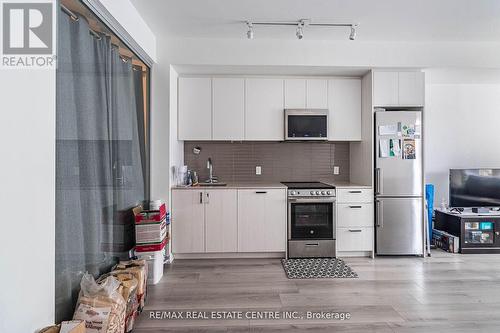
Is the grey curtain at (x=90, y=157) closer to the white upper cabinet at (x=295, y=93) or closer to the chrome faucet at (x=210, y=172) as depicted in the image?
the chrome faucet at (x=210, y=172)

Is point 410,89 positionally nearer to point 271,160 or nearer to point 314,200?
point 314,200

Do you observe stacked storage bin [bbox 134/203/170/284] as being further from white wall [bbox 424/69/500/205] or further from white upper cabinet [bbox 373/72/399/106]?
white wall [bbox 424/69/500/205]

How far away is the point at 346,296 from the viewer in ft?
9.37

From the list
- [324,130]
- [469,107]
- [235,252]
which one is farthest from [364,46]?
[235,252]

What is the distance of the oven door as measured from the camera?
3.93 meters

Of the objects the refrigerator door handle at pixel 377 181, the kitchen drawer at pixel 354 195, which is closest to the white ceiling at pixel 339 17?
the refrigerator door handle at pixel 377 181

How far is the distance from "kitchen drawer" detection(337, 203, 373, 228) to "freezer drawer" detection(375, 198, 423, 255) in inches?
4.5

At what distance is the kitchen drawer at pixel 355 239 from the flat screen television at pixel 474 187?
142cm

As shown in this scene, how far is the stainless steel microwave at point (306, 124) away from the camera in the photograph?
413 cm

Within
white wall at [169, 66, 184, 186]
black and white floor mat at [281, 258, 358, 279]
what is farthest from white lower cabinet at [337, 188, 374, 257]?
white wall at [169, 66, 184, 186]

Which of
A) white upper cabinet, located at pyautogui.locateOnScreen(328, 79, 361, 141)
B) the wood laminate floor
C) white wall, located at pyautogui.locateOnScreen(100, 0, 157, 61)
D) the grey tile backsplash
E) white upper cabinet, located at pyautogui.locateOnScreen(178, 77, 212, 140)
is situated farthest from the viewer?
the grey tile backsplash

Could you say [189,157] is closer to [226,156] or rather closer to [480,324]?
[226,156]

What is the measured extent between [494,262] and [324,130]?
2652mm

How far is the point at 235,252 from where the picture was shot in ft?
12.9
